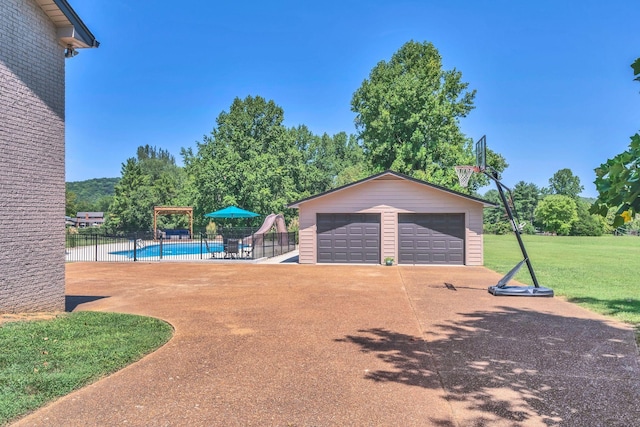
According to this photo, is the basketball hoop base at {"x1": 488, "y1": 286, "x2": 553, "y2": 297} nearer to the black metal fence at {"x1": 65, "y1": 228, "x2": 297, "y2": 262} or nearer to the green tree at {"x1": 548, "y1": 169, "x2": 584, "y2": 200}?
the black metal fence at {"x1": 65, "y1": 228, "x2": 297, "y2": 262}

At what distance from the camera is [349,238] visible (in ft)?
55.3

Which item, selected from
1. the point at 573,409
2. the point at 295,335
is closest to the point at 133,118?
the point at 295,335

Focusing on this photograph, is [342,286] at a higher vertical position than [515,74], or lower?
lower

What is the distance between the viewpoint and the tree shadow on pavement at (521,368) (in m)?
3.35

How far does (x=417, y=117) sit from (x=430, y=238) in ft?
43.7

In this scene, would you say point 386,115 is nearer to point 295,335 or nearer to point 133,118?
point 295,335

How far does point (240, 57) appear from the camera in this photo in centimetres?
2373

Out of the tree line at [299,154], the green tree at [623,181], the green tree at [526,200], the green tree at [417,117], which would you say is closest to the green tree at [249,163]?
the tree line at [299,154]

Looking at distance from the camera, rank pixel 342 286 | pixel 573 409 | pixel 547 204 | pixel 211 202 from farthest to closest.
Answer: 1. pixel 547 204
2. pixel 211 202
3. pixel 342 286
4. pixel 573 409

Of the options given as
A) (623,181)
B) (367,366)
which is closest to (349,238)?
(367,366)

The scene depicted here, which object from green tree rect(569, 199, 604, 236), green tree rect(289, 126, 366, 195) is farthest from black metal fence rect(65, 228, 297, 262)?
green tree rect(569, 199, 604, 236)

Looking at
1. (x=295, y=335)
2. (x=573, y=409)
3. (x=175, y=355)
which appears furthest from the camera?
(x=295, y=335)

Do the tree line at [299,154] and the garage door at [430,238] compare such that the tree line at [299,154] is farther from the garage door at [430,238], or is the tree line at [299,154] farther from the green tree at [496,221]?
the green tree at [496,221]

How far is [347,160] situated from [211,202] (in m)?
32.5
